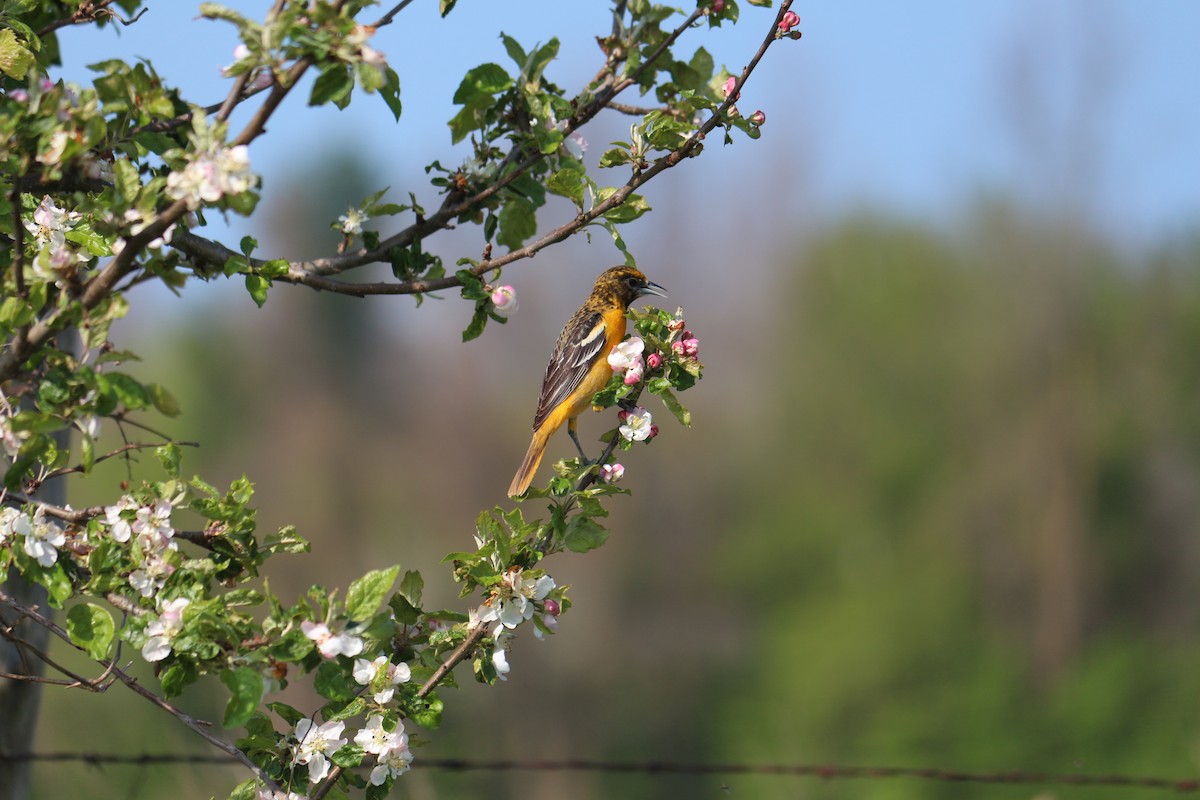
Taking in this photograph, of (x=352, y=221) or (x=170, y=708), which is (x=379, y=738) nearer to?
(x=170, y=708)

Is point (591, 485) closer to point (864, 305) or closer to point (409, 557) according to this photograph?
point (864, 305)

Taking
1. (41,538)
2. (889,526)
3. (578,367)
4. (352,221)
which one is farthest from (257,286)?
(889,526)

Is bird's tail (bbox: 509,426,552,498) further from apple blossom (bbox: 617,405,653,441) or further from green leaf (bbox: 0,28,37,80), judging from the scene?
green leaf (bbox: 0,28,37,80)

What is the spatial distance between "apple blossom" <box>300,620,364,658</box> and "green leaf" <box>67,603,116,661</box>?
0.29 meters

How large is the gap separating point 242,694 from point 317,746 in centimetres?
30

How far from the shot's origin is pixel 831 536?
94.4ft

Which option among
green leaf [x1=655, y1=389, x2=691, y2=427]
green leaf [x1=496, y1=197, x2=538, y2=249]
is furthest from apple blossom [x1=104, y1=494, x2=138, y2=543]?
green leaf [x1=496, y1=197, x2=538, y2=249]

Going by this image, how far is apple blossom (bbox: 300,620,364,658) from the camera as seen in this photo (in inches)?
70.0

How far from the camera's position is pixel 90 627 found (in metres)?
1.83

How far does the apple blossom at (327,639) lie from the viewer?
5.83 feet

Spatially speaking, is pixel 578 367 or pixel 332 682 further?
pixel 578 367

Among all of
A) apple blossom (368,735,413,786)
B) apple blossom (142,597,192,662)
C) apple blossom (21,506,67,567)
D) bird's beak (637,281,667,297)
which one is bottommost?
apple blossom (368,735,413,786)

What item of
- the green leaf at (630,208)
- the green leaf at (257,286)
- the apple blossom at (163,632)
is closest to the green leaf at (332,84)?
the green leaf at (257,286)

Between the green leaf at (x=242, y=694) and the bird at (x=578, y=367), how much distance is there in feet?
Answer: 6.58
